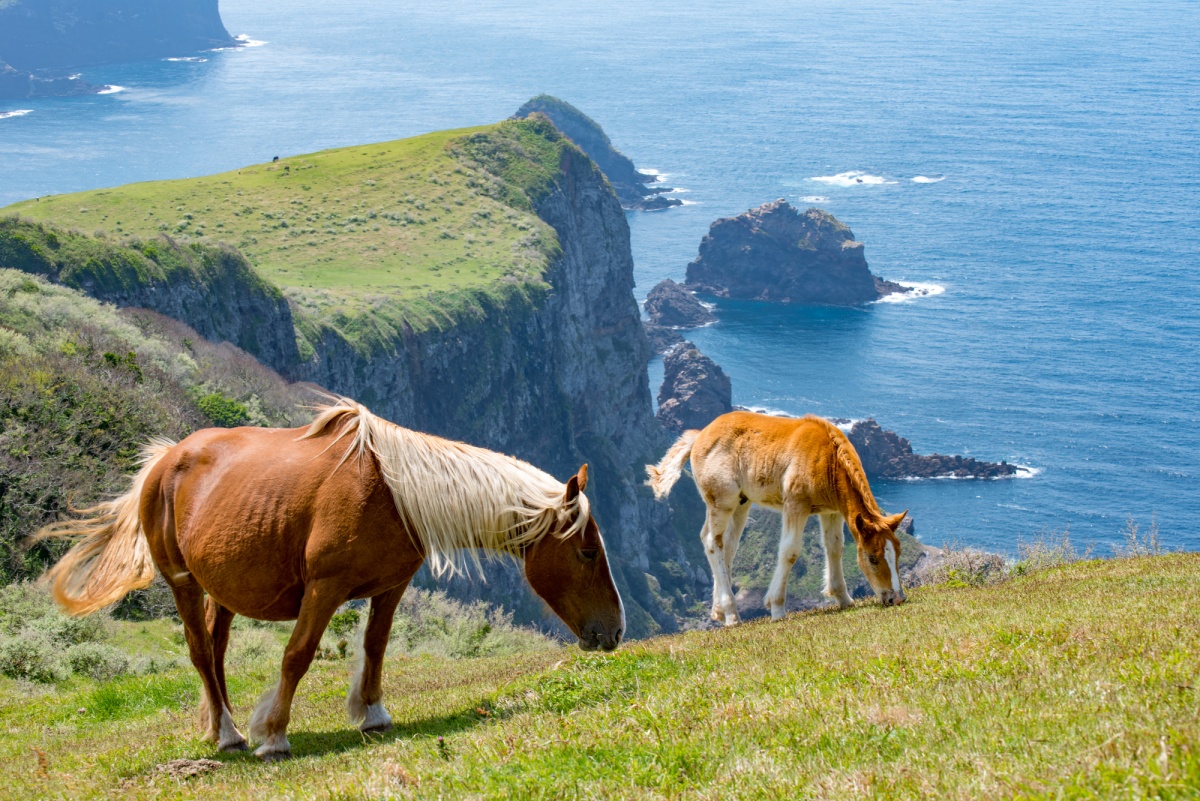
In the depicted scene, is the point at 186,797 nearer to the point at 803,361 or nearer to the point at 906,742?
the point at 906,742

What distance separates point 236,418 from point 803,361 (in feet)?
410

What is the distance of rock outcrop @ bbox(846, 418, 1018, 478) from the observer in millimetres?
124500

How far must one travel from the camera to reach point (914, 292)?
181 metres

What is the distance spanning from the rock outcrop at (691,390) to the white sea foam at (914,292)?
38752 mm

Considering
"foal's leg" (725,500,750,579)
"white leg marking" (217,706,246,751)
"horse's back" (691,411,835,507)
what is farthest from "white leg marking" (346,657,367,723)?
"foal's leg" (725,500,750,579)

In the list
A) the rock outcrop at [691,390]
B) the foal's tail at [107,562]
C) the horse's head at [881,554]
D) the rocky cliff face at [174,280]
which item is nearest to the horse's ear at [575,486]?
the foal's tail at [107,562]

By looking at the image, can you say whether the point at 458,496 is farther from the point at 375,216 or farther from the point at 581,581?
A: the point at 375,216

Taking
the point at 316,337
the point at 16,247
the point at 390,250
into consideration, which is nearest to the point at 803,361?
the point at 390,250

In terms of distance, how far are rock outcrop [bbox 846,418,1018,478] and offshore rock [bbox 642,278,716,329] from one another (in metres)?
62.2

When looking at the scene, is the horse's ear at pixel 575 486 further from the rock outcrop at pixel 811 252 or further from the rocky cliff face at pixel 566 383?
the rock outcrop at pixel 811 252

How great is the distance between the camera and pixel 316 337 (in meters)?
89.3

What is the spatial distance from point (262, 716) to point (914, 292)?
182 metres

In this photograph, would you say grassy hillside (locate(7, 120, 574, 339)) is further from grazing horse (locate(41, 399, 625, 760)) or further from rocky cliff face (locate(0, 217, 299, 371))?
grazing horse (locate(41, 399, 625, 760))

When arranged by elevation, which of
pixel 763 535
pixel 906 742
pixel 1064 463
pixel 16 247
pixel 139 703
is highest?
pixel 906 742
